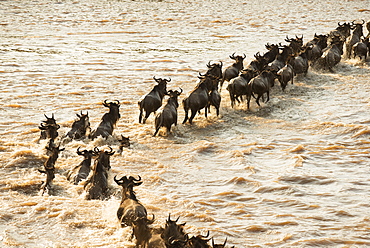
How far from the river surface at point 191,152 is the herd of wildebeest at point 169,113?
0.26 m

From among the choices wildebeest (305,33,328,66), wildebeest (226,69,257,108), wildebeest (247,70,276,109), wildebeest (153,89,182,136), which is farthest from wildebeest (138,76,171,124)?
wildebeest (305,33,328,66)

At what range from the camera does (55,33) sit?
2461cm

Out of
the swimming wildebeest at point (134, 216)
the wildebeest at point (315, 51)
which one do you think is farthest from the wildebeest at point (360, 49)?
the swimming wildebeest at point (134, 216)

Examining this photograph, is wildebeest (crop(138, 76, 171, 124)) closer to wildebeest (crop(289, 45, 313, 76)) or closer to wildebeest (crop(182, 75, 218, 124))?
wildebeest (crop(182, 75, 218, 124))

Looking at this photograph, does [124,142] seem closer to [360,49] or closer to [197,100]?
[197,100]

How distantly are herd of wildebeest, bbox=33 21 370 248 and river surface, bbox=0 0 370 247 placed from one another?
0.85 ft

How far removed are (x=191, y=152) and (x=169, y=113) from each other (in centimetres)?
111

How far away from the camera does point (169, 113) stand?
36.9ft

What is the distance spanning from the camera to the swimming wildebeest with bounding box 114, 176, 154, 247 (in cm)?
649

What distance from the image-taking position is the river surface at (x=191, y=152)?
7602 millimetres

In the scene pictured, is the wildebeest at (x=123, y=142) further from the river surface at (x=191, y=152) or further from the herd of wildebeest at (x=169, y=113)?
the river surface at (x=191, y=152)

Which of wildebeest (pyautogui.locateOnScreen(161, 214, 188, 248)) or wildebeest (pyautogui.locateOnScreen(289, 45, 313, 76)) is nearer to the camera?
wildebeest (pyautogui.locateOnScreen(161, 214, 188, 248))

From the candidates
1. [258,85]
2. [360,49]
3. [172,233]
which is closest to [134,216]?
[172,233]

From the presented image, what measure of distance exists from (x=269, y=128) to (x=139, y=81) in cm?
546
